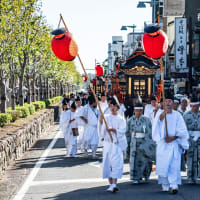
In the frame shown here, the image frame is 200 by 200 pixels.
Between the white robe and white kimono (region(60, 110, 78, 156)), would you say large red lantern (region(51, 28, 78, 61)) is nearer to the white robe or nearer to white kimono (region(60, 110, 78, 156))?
white kimono (region(60, 110, 78, 156))

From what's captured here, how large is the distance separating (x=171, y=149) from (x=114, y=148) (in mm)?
1087

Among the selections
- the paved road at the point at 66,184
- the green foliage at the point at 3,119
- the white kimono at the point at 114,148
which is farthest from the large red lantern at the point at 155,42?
the green foliage at the point at 3,119

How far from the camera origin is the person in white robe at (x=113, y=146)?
8.07m

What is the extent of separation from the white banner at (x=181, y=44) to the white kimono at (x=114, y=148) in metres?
21.1

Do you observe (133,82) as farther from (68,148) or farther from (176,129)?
(176,129)

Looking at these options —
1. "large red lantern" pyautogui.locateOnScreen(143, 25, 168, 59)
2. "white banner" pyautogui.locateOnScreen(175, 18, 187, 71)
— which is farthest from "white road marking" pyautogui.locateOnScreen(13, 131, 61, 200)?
"white banner" pyautogui.locateOnScreen(175, 18, 187, 71)

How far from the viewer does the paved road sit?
768cm

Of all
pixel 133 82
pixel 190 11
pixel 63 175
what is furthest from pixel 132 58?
pixel 190 11

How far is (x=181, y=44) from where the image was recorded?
29234 millimetres

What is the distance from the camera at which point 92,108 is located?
12641mm

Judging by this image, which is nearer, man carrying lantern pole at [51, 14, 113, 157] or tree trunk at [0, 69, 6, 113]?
man carrying lantern pole at [51, 14, 113, 157]

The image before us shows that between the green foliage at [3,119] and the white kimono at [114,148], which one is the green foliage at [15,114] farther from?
the white kimono at [114,148]

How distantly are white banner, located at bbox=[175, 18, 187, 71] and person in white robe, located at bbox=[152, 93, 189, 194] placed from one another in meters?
21.3

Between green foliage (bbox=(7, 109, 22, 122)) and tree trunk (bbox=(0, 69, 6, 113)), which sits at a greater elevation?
tree trunk (bbox=(0, 69, 6, 113))
